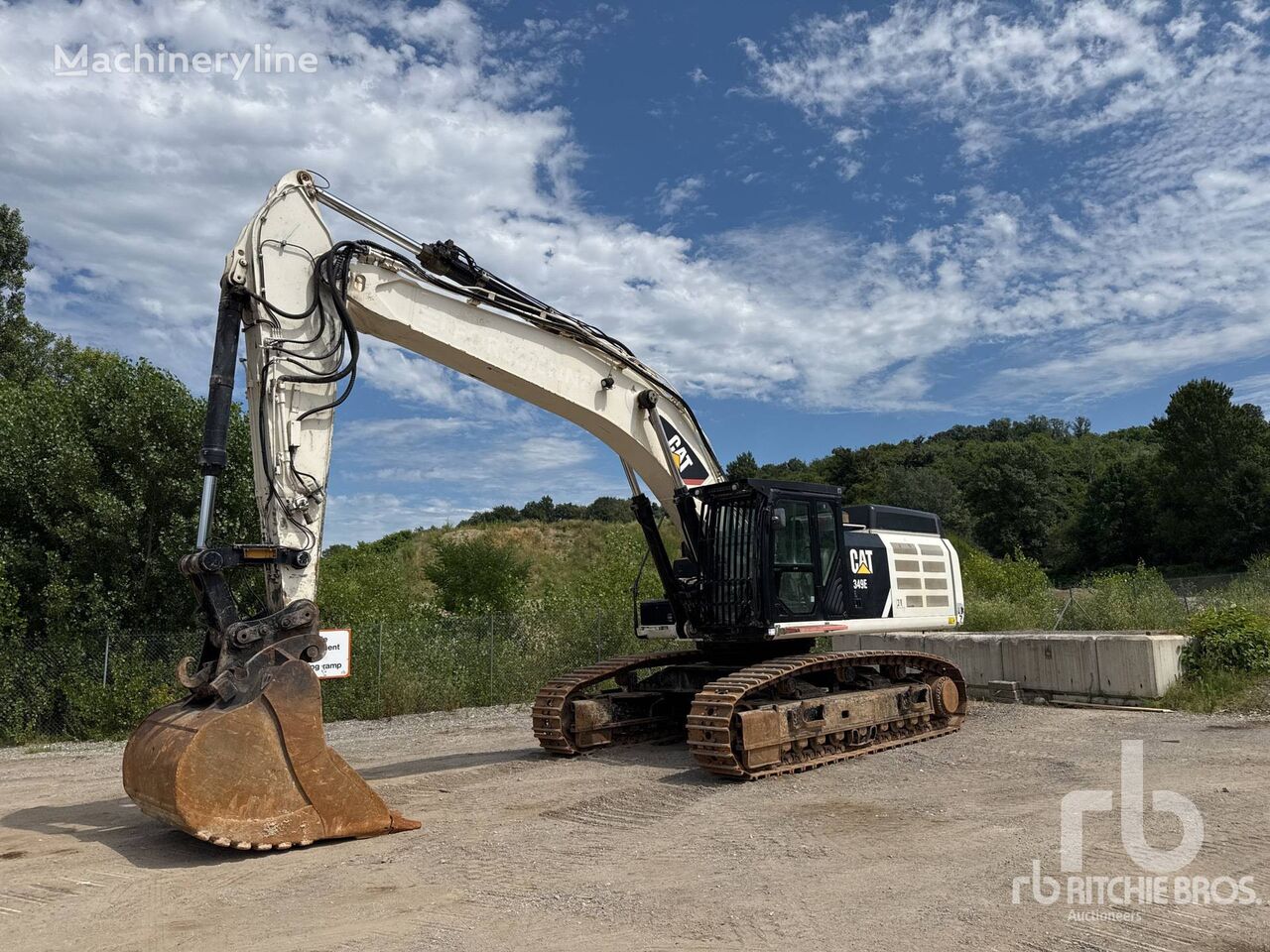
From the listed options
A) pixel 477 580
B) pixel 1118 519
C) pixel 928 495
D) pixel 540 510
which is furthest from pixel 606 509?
pixel 477 580

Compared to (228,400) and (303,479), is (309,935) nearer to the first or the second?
(303,479)

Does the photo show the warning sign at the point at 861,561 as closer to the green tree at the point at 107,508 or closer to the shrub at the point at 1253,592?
the shrub at the point at 1253,592

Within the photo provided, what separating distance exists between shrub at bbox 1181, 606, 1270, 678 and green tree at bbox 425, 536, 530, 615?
15.6m

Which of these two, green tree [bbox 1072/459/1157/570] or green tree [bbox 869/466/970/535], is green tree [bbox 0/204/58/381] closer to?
green tree [bbox 869/466/970/535]

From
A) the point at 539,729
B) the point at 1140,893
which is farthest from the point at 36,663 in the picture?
the point at 1140,893

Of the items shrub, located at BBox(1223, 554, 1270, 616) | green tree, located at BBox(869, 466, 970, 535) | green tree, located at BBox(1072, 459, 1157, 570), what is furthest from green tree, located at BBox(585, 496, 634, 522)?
shrub, located at BBox(1223, 554, 1270, 616)

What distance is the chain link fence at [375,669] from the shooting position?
44.9 feet

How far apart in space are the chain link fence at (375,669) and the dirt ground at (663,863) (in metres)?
4.24

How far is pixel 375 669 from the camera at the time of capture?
1567cm

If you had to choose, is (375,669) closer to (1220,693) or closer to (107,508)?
(107,508)

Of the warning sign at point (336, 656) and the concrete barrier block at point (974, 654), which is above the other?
the warning sign at point (336, 656)

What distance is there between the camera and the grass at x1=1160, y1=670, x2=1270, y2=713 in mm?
11836

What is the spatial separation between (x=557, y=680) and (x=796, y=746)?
281 centimetres

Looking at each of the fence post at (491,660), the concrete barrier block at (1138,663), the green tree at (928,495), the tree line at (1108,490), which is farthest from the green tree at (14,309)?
the green tree at (928,495)
